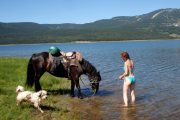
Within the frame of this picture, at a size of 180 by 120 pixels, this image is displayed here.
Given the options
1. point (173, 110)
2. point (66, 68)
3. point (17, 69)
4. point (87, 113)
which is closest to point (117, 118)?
point (87, 113)

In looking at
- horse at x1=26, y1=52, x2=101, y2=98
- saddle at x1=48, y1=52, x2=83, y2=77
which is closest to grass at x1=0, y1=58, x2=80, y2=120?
horse at x1=26, y1=52, x2=101, y2=98

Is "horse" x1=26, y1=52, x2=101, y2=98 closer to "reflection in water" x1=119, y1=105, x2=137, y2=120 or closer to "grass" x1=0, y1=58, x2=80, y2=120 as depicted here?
"grass" x1=0, y1=58, x2=80, y2=120

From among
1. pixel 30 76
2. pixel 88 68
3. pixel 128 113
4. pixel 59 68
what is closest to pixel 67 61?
pixel 59 68

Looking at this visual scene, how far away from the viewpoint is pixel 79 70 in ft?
54.9

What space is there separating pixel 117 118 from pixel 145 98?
14.5 ft

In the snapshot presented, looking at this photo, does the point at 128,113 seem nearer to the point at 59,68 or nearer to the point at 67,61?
the point at 67,61

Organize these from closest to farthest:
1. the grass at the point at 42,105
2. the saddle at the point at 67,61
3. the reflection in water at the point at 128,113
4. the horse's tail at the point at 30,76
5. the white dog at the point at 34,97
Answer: the grass at the point at 42,105 → the white dog at the point at 34,97 → the reflection in water at the point at 128,113 → the saddle at the point at 67,61 → the horse's tail at the point at 30,76

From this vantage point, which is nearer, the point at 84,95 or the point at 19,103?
the point at 19,103

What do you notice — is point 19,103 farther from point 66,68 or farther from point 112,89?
point 112,89

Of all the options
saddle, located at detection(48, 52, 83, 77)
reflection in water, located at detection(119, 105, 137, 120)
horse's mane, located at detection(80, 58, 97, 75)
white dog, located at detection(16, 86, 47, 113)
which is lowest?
reflection in water, located at detection(119, 105, 137, 120)

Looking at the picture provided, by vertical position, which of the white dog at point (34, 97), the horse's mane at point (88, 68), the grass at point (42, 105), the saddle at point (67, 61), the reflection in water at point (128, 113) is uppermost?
the saddle at point (67, 61)

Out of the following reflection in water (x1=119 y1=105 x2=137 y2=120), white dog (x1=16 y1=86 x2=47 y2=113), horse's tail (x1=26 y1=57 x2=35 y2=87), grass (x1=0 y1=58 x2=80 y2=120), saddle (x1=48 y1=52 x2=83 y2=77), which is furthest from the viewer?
horse's tail (x1=26 y1=57 x2=35 y2=87)

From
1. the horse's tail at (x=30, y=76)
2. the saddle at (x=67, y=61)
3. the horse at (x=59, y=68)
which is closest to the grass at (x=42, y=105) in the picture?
the horse's tail at (x=30, y=76)

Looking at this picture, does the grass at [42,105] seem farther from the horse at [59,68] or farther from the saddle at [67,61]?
the saddle at [67,61]
